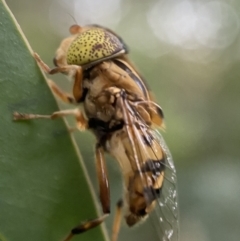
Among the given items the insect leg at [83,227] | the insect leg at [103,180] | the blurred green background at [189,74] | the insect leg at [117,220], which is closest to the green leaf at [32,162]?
the insect leg at [83,227]

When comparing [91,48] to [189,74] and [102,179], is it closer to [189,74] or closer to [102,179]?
[102,179]

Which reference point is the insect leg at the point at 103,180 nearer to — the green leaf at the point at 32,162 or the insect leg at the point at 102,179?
the insect leg at the point at 102,179

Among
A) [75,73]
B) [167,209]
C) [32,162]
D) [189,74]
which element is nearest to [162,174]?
[167,209]

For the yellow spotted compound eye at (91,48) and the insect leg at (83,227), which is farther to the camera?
the yellow spotted compound eye at (91,48)

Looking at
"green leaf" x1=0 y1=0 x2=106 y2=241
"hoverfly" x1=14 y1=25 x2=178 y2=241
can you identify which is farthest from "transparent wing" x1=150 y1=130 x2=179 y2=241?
"green leaf" x1=0 y1=0 x2=106 y2=241

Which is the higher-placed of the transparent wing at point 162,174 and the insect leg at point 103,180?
the transparent wing at point 162,174

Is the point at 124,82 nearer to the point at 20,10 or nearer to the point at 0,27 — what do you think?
the point at 0,27

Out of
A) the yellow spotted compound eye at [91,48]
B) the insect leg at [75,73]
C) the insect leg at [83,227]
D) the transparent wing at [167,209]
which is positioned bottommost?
the transparent wing at [167,209]
